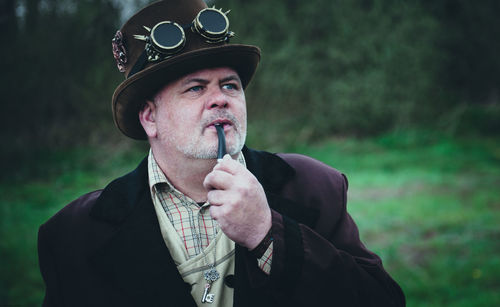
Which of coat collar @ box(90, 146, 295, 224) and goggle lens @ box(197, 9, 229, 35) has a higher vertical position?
goggle lens @ box(197, 9, 229, 35)

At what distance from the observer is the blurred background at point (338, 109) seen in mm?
4496

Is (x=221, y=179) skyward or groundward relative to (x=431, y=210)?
skyward

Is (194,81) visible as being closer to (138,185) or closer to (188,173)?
(188,173)

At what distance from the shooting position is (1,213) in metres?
4.82

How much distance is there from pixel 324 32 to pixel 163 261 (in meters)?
8.07

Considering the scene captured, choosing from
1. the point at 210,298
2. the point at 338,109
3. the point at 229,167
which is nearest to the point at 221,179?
the point at 229,167

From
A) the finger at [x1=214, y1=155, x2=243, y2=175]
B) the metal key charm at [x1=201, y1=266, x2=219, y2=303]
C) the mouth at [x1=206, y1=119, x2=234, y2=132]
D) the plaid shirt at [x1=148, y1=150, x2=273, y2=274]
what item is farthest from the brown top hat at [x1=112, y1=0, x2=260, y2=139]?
the metal key charm at [x1=201, y1=266, x2=219, y2=303]

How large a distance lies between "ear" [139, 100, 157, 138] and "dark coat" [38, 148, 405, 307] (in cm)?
16

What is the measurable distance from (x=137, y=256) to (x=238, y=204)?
542 millimetres

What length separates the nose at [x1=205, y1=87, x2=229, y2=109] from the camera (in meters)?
1.58

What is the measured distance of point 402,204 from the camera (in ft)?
15.8

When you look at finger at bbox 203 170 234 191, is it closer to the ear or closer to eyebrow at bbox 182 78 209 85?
eyebrow at bbox 182 78 209 85

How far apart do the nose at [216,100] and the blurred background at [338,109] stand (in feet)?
8.46

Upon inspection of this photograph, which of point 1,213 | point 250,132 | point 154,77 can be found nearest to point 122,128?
point 154,77
